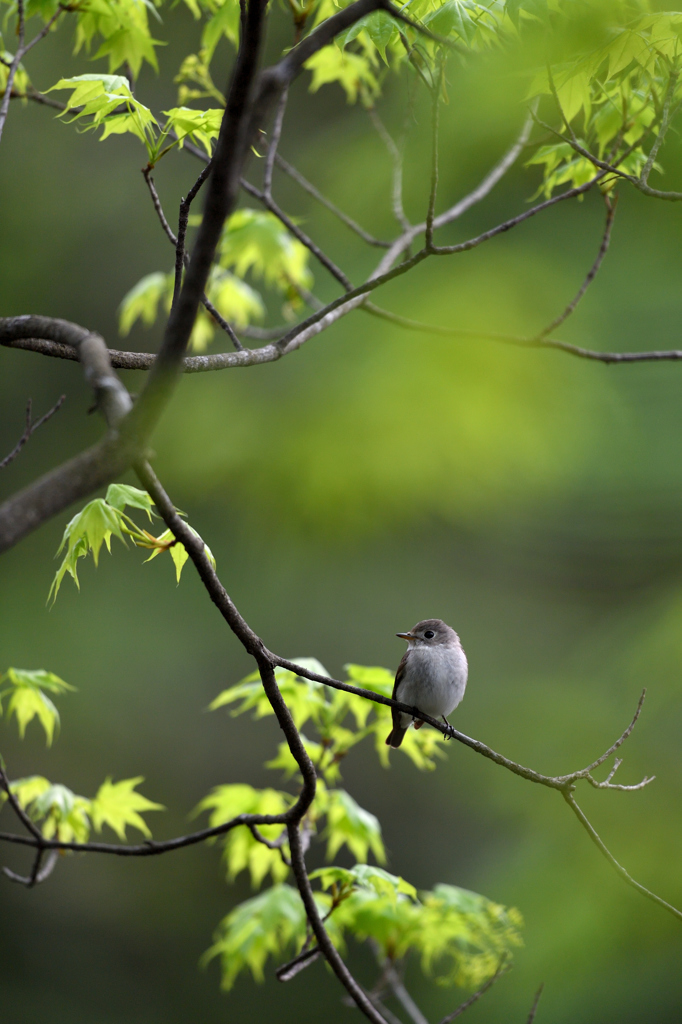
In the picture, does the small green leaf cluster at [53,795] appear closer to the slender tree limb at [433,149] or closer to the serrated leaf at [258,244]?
the slender tree limb at [433,149]

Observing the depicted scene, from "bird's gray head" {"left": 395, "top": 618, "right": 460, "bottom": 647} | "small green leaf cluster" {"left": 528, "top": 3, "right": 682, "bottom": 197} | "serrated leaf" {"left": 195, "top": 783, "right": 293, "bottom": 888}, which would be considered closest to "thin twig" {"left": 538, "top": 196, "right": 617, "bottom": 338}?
"small green leaf cluster" {"left": 528, "top": 3, "right": 682, "bottom": 197}

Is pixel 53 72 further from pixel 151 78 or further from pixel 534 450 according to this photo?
pixel 534 450

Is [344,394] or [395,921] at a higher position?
[344,394]

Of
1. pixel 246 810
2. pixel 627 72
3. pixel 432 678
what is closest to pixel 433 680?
pixel 432 678

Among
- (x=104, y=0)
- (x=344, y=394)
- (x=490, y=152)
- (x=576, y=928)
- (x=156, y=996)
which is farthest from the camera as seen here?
(x=156, y=996)

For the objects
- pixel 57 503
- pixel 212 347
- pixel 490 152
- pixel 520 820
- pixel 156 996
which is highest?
pixel 490 152

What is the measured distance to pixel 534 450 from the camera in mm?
4055

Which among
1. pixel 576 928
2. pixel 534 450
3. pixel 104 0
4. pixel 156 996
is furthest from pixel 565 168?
pixel 156 996

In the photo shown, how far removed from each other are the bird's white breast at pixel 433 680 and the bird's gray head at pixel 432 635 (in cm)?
4

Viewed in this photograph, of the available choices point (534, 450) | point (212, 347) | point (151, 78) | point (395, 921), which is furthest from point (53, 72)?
point (395, 921)

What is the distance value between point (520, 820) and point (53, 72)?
5.68m

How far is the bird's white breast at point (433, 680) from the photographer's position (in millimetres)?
1956

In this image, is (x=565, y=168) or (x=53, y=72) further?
(x=53, y=72)

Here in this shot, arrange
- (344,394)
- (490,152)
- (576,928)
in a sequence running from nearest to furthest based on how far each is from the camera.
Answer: (576,928)
(490,152)
(344,394)
